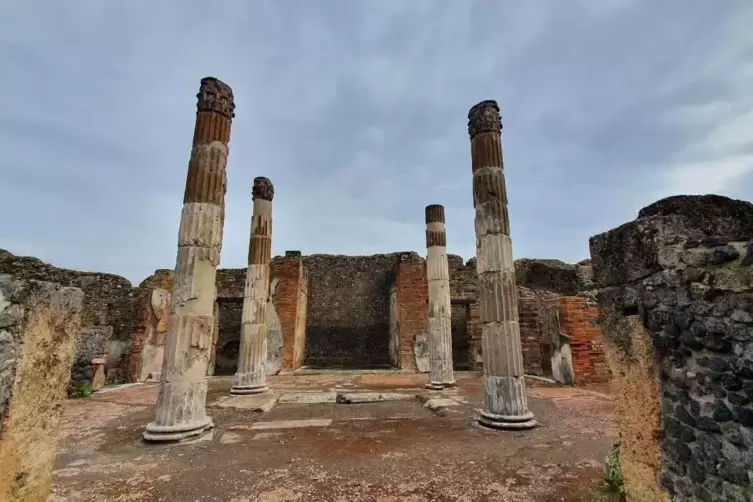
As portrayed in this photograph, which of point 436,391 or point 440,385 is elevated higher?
point 440,385

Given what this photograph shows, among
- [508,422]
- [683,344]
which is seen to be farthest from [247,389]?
[683,344]

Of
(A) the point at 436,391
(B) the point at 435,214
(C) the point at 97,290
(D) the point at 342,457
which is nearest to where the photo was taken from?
(D) the point at 342,457

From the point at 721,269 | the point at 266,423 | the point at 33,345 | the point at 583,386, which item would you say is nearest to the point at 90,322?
the point at 266,423

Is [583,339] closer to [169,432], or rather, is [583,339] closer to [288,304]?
[169,432]

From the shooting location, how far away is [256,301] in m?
9.23

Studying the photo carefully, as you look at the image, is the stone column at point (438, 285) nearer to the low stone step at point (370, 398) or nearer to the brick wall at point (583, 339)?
the low stone step at point (370, 398)

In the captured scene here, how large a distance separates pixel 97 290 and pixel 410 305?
1126 cm

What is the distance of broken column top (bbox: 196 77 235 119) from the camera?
5957mm

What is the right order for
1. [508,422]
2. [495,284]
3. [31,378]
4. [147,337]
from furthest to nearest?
[147,337] → [495,284] → [508,422] → [31,378]

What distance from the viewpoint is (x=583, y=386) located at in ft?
30.4

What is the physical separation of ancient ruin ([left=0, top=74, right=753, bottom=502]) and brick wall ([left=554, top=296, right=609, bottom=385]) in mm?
49

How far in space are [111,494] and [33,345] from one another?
1829mm

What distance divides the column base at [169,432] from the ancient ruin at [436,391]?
24 millimetres

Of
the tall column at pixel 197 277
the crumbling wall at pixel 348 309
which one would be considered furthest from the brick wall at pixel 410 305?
the tall column at pixel 197 277
